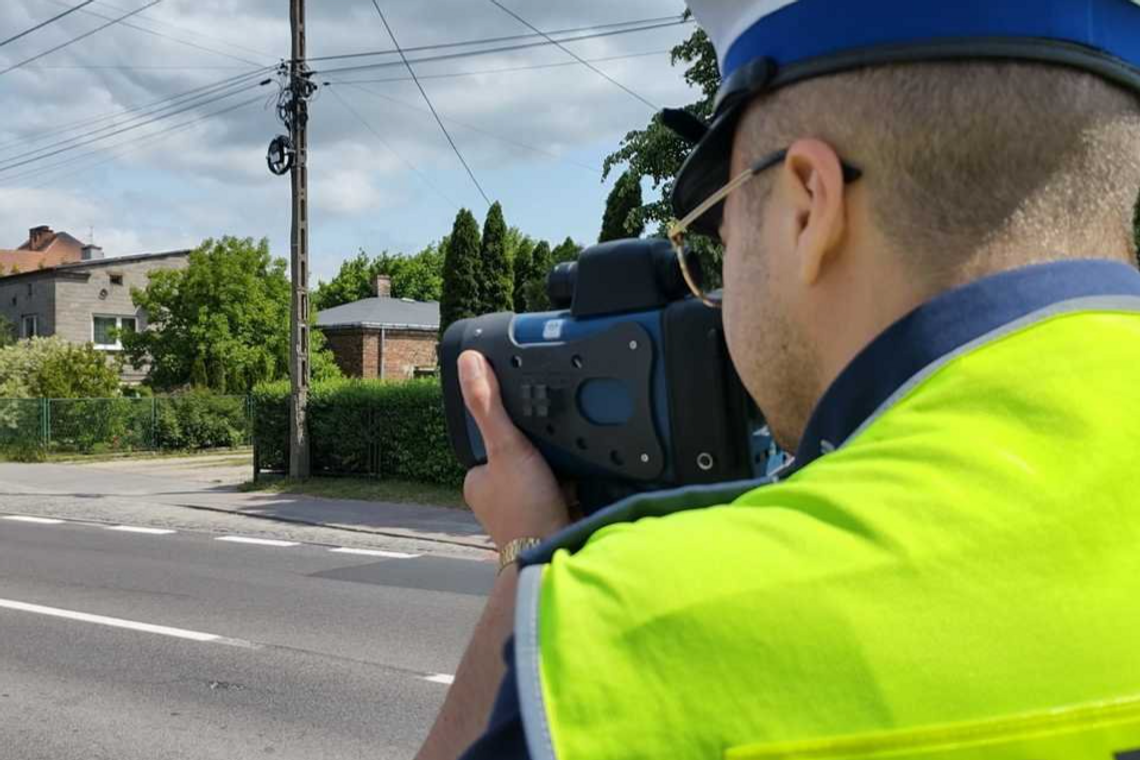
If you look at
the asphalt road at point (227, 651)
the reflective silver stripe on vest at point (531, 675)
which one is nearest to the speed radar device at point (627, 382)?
the reflective silver stripe on vest at point (531, 675)

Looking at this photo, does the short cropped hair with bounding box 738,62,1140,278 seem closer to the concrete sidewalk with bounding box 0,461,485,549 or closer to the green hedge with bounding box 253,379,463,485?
the concrete sidewalk with bounding box 0,461,485,549

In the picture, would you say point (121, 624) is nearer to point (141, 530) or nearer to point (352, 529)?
point (352, 529)

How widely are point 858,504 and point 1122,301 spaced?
0.94 ft

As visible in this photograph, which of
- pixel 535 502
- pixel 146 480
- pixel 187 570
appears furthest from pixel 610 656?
pixel 146 480

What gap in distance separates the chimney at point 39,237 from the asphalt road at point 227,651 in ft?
220

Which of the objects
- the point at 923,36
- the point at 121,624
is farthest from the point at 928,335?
the point at 121,624

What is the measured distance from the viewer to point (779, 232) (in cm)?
94

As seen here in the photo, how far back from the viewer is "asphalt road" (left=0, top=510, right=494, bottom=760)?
4.98 metres

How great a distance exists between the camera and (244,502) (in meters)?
15.4

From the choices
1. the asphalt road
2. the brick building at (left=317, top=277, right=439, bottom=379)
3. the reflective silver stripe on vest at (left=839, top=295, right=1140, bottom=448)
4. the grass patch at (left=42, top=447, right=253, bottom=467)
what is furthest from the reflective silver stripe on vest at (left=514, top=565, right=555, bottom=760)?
the brick building at (left=317, top=277, right=439, bottom=379)

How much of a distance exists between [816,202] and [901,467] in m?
0.29

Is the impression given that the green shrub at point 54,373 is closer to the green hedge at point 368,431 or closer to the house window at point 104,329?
the green hedge at point 368,431

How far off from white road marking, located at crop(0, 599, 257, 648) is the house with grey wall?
32.2 m

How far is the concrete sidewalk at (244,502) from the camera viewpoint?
41.6ft
